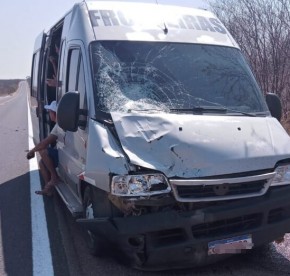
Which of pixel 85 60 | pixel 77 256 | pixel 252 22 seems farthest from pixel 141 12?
pixel 252 22

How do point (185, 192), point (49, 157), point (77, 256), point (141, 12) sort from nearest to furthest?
point (185, 192) → point (77, 256) → point (141, 12) → point (49, 157)

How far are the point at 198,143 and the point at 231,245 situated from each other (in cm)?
89

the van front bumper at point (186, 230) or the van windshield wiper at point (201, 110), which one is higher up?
the van windshield wiper at point (201, 110)

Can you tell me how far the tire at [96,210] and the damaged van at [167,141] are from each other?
0.04ft

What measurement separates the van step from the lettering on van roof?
1.93 meters

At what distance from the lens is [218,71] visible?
218 inches

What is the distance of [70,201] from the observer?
5.73 m

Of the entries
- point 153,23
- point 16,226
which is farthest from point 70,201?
point 153,23

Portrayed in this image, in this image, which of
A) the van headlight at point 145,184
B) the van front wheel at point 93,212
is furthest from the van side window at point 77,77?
the van headlight at point 145,184

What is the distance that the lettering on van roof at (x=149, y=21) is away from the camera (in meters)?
5.59

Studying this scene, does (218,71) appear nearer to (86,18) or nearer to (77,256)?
(86,18)

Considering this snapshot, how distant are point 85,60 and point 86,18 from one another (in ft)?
1.94

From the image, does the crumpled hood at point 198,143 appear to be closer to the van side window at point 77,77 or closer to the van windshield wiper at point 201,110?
the van windshield wiper at point 201,110

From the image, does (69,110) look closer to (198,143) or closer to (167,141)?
(167,141)
